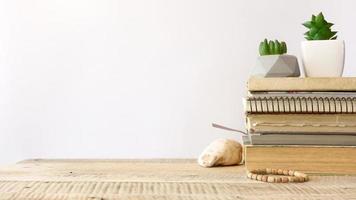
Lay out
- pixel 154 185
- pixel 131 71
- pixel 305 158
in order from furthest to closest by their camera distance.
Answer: pixel 131 71 < pixel 305 158 < pixel 154 185

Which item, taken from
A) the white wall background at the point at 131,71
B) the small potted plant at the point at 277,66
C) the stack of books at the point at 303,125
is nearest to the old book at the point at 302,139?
the stack of books at the point at 303,125

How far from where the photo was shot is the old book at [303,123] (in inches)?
30.1

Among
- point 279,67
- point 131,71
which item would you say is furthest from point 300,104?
point 131,71

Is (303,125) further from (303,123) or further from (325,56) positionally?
(325,56)

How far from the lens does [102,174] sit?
763 mm

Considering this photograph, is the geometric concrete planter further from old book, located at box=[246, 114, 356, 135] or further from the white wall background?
the white wall background

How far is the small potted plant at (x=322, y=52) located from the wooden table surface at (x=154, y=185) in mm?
213

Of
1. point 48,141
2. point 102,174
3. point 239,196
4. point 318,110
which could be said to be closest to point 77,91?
point 48,141

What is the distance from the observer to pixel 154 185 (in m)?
0.64

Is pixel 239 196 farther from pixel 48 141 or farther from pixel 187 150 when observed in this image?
pixel 48 141

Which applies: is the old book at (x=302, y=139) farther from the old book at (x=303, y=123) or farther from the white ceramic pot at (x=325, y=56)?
the white ceramic pot at (x=325, y=56)

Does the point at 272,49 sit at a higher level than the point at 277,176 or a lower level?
higher

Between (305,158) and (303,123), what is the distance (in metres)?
0.05

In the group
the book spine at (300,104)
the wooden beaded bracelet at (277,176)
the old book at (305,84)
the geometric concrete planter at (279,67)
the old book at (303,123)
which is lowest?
the wooden beaded bracelet at (277,176)
